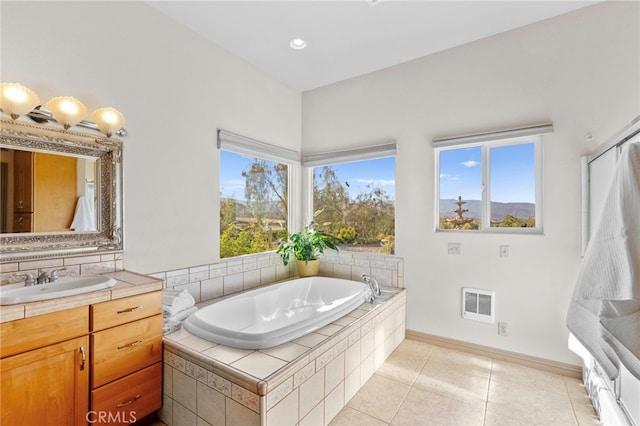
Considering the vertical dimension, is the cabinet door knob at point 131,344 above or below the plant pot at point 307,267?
below

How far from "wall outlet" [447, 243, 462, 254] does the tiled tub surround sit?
1185mm

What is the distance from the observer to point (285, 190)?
366 cm

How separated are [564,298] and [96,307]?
3.14 metres

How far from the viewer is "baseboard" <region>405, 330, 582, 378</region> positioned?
231 cm

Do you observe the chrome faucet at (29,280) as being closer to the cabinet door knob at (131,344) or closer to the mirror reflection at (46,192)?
the mirror reflection at (46,192)

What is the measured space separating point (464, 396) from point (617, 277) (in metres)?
1.43

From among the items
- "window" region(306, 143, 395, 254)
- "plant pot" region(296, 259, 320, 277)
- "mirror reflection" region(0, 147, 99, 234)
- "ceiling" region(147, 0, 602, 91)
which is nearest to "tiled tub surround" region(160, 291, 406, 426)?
"mirror reflection" region(0, 147, 99, 234)

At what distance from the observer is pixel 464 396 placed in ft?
6.81

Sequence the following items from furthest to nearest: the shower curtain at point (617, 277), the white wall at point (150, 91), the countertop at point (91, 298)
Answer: the white wall at point (150, 91)
the countertop at point (91, 298)
the shower curtain at point (617, 277)

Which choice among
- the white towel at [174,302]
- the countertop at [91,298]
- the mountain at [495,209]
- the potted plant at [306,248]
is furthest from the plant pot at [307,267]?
the countertop at [91,298]

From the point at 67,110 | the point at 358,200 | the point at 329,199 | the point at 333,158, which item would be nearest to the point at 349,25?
the point at 333,158

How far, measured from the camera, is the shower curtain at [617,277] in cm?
106

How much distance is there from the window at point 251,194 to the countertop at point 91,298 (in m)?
1.00

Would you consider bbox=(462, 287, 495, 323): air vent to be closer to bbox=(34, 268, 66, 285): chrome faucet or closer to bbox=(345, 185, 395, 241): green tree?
bbox=(345, 185, 395, 241): green tree
